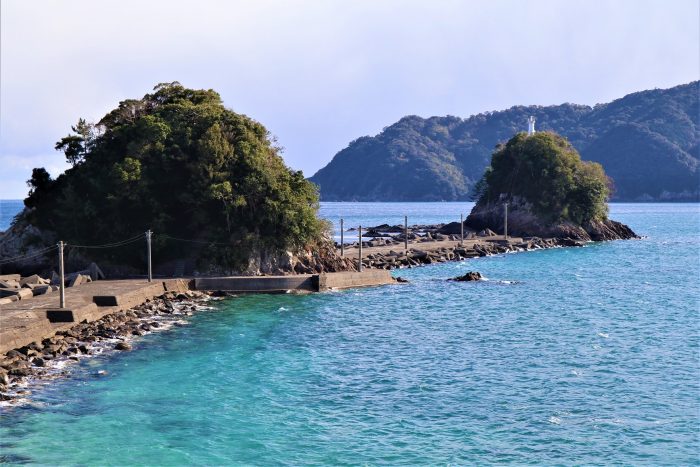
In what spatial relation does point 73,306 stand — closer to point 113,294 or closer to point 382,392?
point 113,294

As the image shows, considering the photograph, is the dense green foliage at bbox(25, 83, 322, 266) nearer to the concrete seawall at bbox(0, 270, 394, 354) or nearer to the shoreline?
the concrete seawall at bbox(0, 270, 394, 354)

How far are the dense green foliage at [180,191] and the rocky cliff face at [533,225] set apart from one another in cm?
5014

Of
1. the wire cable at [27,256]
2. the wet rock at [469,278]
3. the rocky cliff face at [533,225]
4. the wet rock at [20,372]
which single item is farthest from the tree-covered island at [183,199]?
the rocky cliff face at [533,225]

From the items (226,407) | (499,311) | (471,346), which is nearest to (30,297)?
(226,407)

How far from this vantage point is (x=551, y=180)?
88500 millimetres

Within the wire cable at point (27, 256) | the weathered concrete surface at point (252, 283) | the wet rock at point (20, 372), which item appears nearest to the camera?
the wet rock at point (20, 372)

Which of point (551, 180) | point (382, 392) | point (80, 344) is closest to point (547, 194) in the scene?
point (551, 180)

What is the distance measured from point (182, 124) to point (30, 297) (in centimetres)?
1532

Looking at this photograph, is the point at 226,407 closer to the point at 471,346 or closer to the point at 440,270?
the point at 471,346

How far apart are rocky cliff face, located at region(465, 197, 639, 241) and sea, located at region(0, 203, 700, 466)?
5207cm

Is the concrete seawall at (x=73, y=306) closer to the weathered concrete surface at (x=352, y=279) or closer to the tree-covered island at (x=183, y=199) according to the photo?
the tree-covered island at (x=183, y=199)

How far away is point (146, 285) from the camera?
35.4 metres

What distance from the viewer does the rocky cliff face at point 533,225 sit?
87500 millimetres

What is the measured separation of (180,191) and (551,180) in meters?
57.2
